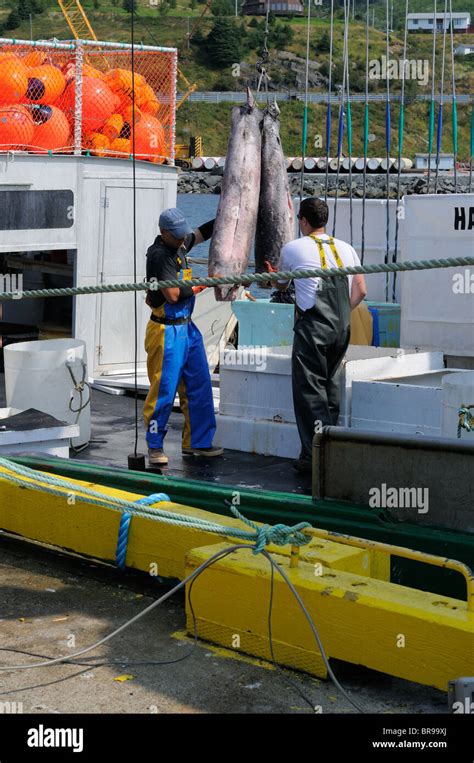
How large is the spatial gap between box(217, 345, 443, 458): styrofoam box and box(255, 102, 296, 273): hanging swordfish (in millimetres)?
801

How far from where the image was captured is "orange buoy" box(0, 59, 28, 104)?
10500 mm

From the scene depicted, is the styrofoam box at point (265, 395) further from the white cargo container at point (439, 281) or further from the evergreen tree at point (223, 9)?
the evergreen tree at point (223, 9)

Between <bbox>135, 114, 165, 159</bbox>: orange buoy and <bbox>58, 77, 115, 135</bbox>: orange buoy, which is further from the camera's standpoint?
<bbox>135, 114, 165, 159</bbox>: orange buoy

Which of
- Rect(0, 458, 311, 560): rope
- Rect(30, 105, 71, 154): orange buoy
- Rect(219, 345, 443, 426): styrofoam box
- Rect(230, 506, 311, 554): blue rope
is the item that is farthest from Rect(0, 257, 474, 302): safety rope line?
Rect(30, 105, 71, 154): orange buoy

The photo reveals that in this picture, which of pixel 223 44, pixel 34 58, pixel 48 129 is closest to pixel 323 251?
pixel 48 129

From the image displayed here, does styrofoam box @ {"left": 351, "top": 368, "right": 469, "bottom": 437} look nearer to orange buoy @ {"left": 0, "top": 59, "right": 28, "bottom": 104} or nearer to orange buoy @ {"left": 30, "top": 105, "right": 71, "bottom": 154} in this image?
orange buoy @ {"left": 30, "top": 105, "right": 71, "bottom": 154}

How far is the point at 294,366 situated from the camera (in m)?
7.50

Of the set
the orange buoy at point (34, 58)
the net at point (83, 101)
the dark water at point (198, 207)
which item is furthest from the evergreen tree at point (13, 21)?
the orange buoy at point (34, 58)

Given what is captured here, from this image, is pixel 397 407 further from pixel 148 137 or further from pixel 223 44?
pixel 223 44

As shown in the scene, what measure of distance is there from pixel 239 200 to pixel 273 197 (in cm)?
31

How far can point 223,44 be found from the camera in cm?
10444

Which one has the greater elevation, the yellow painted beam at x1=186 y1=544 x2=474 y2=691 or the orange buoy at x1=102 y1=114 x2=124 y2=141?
A: the orange buoy at x1=102 y1=114 x2=124 y2=141
